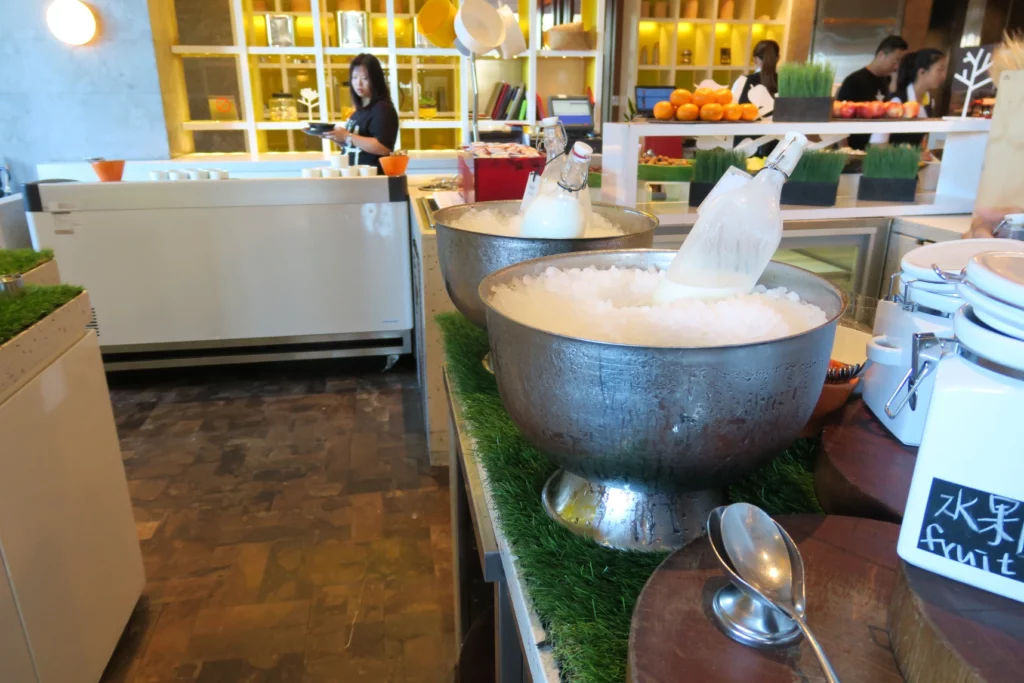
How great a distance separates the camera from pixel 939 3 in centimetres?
580

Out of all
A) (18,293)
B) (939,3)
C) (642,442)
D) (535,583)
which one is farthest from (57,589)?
(939,3)

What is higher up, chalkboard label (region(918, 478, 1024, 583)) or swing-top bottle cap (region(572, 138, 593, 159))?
swing-top bottle cap (region(572, 138, 593, 159))

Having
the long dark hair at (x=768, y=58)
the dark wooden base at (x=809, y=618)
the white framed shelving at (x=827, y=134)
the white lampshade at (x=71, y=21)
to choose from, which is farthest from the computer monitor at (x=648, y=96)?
the dark wooden base at (x=809, y=618)

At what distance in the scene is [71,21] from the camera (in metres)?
3.95

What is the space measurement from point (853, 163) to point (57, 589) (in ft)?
9.28

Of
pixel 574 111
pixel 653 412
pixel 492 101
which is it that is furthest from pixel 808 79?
pixel 492 101

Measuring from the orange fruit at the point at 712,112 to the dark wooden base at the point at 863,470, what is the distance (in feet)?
4.65

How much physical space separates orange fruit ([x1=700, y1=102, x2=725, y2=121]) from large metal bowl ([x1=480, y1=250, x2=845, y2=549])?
1411mm

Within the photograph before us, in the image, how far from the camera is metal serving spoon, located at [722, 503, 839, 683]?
1.42 ft

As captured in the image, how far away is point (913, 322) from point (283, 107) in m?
4.76

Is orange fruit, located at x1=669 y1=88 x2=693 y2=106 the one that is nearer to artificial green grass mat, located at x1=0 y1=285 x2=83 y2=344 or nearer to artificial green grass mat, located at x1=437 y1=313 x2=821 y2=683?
artificial green grass mat, located at x1=437 y1=313 x2=821 y2=683

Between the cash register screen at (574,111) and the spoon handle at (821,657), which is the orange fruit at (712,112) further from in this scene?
the cash register screen at (574,111)

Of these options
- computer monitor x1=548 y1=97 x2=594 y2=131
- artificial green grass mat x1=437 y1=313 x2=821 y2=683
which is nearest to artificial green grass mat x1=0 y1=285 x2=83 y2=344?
artificial green grass mat x1=437 y1=313 x2=821 y2=683

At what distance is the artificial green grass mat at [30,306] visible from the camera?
48.3 inches
